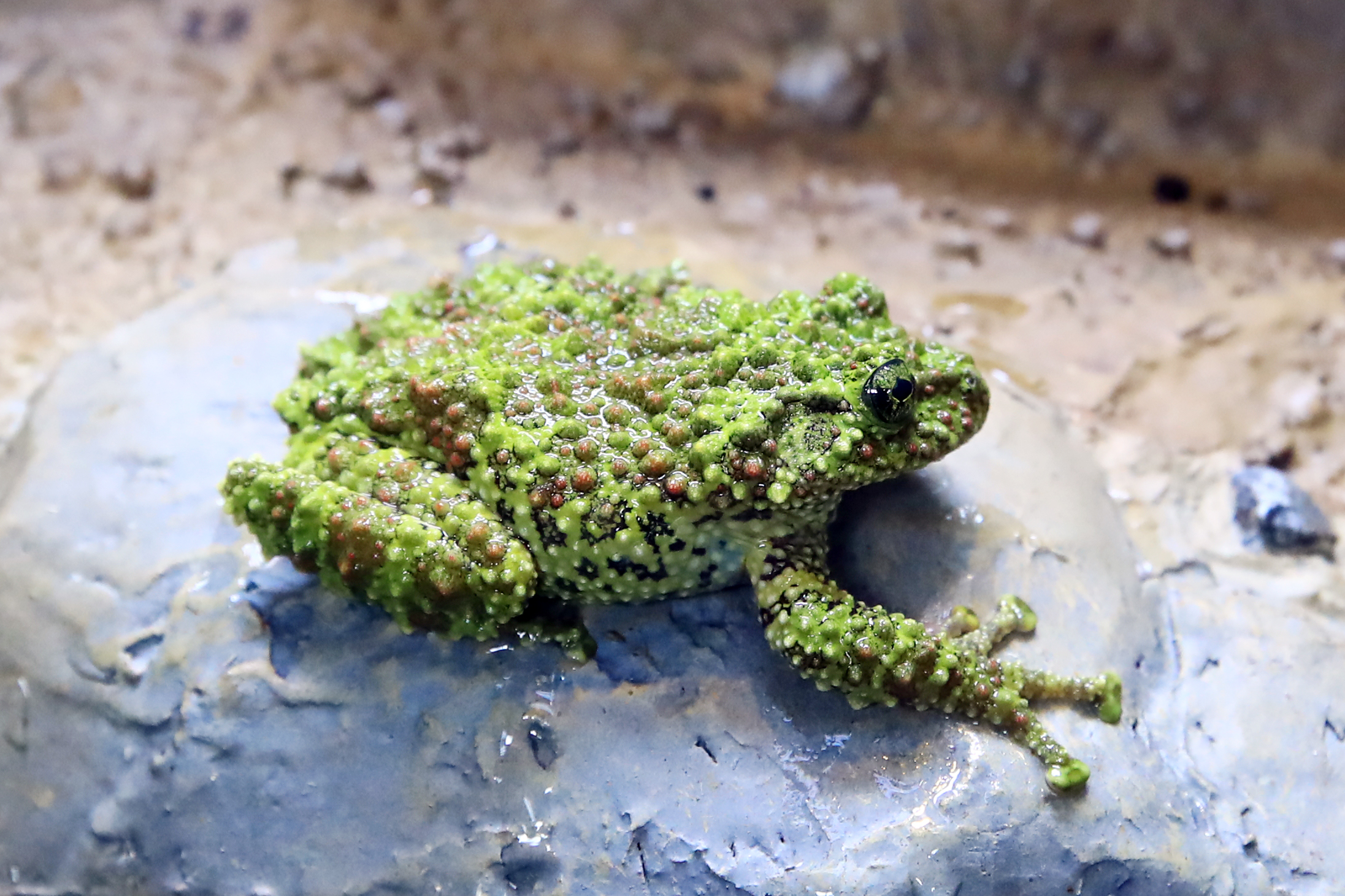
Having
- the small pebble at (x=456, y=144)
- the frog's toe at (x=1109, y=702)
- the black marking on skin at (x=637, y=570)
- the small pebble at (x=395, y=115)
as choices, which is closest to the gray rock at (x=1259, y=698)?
the frog's toe at (x=1109, y=702)

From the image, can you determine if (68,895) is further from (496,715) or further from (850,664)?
(850,664)

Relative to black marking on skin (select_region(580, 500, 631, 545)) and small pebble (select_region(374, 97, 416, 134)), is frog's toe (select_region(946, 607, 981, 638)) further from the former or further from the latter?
small pebble (select_region(374, 97, 416, 134))

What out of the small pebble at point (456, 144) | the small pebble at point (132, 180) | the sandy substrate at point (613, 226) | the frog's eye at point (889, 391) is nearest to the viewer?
the frog's eye at point (889, 391)

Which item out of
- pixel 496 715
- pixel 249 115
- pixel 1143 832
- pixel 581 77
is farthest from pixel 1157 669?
pixel 249 115

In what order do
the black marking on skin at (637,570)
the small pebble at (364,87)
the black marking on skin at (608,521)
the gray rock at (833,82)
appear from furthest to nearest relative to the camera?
the small pebble at (364,87)
the gray rock at (833,82)
the black marking on skin at (637,570)
the black marking on skin at (608,521)

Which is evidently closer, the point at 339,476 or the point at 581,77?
the point at 339,476

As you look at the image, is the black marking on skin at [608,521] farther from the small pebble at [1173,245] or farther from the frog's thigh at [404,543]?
the small pebble at [1173,245]

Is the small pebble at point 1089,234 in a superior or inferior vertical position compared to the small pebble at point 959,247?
superior

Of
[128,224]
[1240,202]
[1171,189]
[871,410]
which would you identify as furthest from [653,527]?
[1240,202]
